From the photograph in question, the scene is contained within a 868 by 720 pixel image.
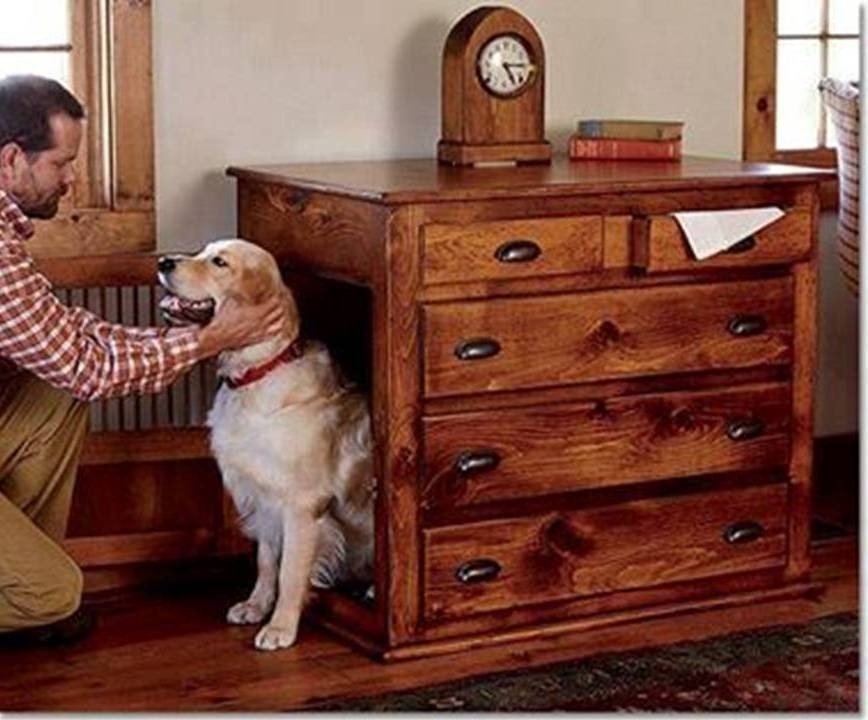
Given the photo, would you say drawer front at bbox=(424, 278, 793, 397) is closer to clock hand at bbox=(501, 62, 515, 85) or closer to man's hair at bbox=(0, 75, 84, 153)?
clock hand at bbox=(501, 62, 515, 85)

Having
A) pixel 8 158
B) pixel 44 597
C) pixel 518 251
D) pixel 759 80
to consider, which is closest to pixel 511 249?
pixel 518 251

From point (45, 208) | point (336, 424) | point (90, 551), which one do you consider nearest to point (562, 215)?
point (336, 424)

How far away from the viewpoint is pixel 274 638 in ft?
11.3

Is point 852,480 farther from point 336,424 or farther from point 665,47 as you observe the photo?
point 336,424

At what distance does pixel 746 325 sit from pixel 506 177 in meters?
0.52

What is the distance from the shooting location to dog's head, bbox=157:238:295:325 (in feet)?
10.9

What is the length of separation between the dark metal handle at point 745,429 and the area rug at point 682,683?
15.3 inches

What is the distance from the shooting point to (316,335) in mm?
3768

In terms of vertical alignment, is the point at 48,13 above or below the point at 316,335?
above

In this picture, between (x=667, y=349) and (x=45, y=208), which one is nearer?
(x=45, y=208)

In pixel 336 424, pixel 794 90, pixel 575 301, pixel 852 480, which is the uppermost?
pixel 794 90

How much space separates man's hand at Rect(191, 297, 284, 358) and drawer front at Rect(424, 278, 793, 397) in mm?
269

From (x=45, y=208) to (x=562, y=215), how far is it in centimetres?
87

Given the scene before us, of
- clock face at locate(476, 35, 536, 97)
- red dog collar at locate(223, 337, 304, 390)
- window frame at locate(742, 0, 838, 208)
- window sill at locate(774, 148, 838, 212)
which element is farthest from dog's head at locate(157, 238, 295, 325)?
window sill at locate(774, 148, 838, 212)
